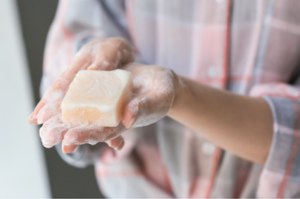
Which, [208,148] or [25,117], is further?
[25,117]

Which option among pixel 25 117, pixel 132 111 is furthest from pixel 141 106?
pixel 25 117

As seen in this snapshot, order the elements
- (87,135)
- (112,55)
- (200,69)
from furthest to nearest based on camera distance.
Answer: (200,69) → (112,55) → (87,135)

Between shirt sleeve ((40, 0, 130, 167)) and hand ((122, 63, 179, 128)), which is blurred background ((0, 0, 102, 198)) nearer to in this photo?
shirt sleeve ((40, 0, 130, 167))

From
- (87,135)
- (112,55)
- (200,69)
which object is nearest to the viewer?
(87,135)

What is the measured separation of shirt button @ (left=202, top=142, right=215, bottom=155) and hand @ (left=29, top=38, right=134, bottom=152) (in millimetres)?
181

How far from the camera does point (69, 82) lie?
17.0 inches

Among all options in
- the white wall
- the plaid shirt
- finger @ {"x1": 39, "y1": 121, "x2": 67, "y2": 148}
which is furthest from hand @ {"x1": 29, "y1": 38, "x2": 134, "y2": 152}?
the white wall

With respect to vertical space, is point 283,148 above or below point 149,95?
below

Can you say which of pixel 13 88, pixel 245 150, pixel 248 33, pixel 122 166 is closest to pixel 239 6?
pixel 248 33

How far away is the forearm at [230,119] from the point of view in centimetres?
48

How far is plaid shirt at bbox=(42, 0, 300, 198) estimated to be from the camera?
53 cm

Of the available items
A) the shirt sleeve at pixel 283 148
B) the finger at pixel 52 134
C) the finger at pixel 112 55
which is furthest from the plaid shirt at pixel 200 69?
the finger at pixel 52 134

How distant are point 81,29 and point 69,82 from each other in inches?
8.8

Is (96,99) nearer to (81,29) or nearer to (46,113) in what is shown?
(46,113)
